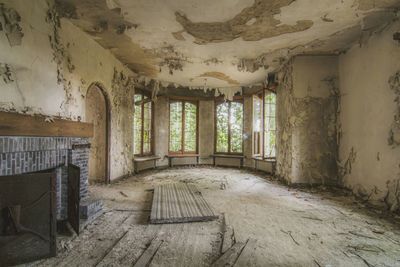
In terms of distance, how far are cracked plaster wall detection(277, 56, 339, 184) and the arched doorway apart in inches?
157

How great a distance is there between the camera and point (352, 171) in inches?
180

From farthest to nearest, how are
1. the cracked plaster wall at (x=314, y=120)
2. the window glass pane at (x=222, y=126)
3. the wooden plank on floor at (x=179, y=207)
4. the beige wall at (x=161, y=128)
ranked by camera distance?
the window glass pane at (x=222, y=126) < the beige wall at (x=161, y=128) < the cracked plaster wall at (x=314, y=120) < the wooden plank on floor at (x=179, y=207)

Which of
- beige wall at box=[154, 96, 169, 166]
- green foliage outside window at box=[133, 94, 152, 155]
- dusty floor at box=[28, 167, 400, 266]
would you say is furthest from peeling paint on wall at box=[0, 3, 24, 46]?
beige wall at box=[154, 96, 169, 166]

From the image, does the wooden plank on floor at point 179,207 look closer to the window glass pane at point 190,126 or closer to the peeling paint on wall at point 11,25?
the peeling paint on wall at point 11,25

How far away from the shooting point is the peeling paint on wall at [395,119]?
3412mm

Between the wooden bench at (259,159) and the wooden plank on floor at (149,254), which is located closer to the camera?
the wooden plank on floor at (149,254)

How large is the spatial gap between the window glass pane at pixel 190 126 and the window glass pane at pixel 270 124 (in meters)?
2.67

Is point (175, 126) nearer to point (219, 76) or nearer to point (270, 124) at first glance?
point (219, 76)

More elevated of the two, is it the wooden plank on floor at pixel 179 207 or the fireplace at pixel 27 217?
the fireplace at pixel 27 217

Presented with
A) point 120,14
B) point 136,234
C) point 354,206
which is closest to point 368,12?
point 354,206

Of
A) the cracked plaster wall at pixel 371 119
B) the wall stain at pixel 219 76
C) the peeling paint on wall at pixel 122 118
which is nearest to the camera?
the cracked plaster wall at pixel 371 119

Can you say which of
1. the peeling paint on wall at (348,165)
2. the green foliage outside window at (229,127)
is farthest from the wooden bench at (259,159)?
the peeling paint on wall at (348,165)

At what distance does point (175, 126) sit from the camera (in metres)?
8.48

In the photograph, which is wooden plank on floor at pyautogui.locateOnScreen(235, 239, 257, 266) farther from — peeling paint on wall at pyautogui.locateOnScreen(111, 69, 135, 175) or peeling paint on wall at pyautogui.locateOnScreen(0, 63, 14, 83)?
peeling paint on wall at pyautogui.locateOnScreen(111, 69, 135, 175)
